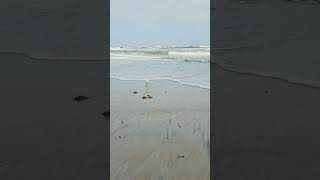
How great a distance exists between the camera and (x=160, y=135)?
8.96 ft

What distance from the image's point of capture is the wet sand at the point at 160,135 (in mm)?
2154

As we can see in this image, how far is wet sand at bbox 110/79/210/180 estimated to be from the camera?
7.07ft
